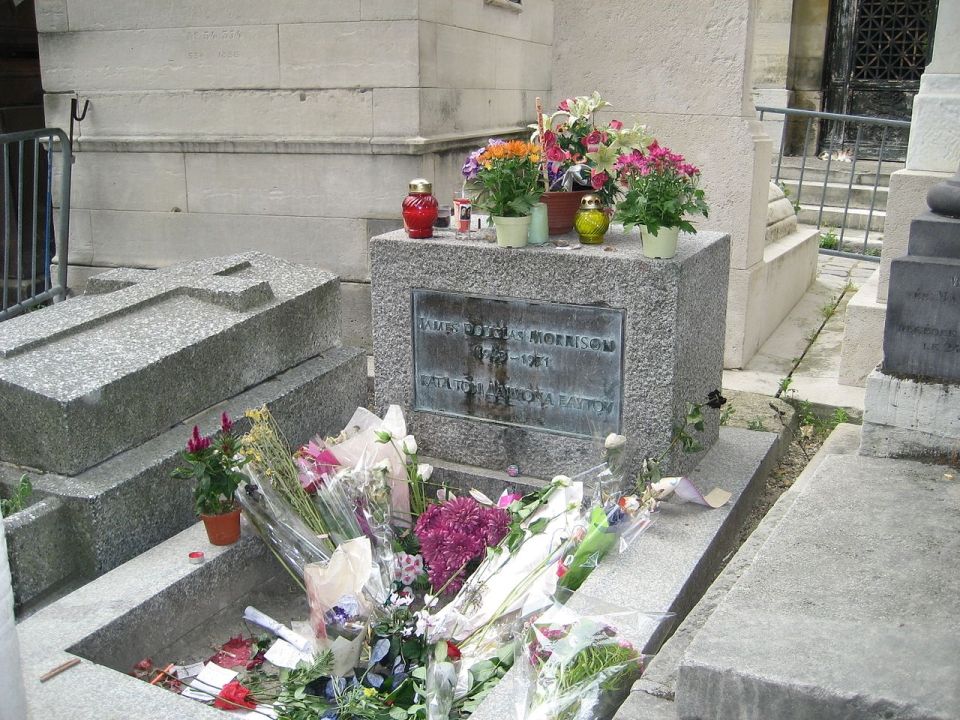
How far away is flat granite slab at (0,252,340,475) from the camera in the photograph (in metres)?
3.46

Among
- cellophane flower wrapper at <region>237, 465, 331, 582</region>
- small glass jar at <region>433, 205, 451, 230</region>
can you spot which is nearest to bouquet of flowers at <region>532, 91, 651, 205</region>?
small glass jar at <region>433, 205, 451, 230</region>

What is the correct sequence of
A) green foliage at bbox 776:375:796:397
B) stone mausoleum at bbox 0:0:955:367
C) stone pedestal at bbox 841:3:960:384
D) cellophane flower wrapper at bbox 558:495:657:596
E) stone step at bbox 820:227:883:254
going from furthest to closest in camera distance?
stone step at bbox 820:227:883:254
stone mausoleum at bbox 0:0:955:367
green foliage at bbox 776:375:796:397
stone pedestal at bbox 841:3:960:384
cellophane flower wrapper at bbox 558:495:657:596

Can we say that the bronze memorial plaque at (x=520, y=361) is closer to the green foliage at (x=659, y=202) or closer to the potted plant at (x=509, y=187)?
the potted plant at (x=509, y=187)

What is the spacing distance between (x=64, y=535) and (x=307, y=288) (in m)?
1.69

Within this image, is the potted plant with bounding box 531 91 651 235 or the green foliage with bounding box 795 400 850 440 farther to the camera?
the green foliage with bounding box 795 400 850 440

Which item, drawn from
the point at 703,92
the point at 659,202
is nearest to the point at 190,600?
the point at 659,202

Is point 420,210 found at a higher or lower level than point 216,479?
higher

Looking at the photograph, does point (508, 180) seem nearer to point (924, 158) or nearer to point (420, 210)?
point (420, 210)

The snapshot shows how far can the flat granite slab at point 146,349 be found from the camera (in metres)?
3.46

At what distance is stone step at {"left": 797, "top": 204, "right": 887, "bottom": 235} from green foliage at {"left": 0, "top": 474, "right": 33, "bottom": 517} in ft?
25.5

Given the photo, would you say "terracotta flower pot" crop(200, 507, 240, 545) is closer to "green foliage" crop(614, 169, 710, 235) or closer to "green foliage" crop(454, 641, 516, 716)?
"green foliage" crop(454, 641, 516, 716)

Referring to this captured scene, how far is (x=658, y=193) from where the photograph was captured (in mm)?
3621

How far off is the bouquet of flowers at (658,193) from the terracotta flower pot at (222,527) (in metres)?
1.85

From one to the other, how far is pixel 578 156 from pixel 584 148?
0.04 metres
